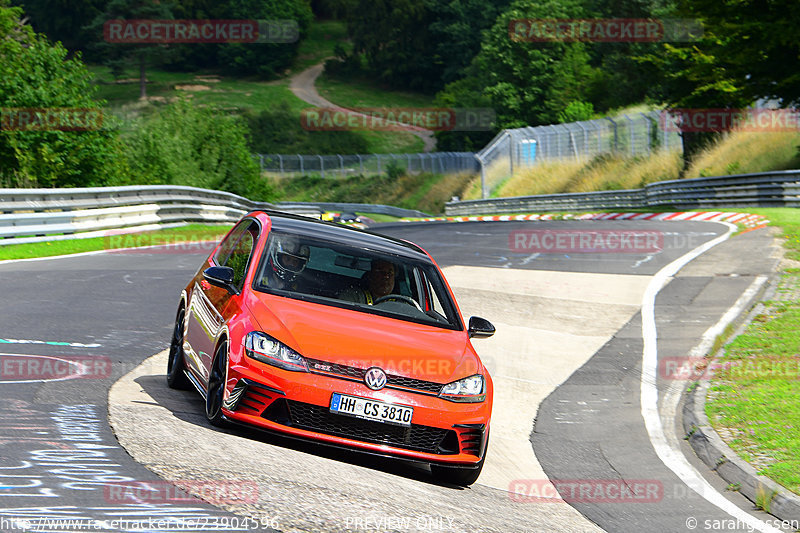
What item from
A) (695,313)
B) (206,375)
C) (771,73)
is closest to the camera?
(206,375)

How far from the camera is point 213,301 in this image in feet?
26.7

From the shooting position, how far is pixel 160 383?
9023 millimetres

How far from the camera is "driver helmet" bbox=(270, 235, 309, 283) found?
7.95 meters

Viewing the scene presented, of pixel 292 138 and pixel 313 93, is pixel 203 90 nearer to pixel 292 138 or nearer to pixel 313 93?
pixel 313 93

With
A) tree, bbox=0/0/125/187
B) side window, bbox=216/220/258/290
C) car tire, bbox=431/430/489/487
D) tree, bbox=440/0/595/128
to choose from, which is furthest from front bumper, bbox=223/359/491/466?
tree, bbox=440/0/595/128

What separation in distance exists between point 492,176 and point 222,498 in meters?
55.1

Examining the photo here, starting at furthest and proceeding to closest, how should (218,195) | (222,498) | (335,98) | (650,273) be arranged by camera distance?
(335,98), (218,195), (650,273), (222,498)

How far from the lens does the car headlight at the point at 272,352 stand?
6820 mm

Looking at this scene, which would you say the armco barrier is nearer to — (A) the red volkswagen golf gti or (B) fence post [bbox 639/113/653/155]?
(A) the red volkswagen golf gti

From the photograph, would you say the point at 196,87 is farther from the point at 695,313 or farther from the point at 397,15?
the point at 695,313

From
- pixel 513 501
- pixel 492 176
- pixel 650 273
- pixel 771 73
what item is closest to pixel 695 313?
pixel 650 273

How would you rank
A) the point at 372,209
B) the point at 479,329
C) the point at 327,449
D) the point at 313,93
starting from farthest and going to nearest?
1. the point at 313,93
2. the point at 372,209
3. the point at 479,329
4. the point at 327,449

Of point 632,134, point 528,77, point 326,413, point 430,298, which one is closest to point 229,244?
point 430,298

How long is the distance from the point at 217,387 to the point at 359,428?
107cm
